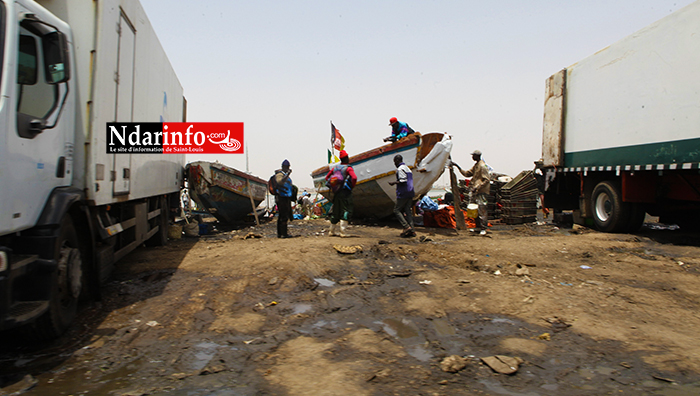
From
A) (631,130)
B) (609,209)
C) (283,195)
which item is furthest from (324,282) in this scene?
(609,209)

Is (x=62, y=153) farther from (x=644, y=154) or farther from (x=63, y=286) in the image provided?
(x=644, y=154)

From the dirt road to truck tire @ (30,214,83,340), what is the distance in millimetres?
137

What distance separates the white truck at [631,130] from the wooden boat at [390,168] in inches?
121

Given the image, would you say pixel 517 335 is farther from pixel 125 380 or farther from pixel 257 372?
pixel 125 380

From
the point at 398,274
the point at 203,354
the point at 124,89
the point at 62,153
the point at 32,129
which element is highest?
the point at 124,89

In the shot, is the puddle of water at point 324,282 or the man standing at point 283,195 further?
the man standing at point 283,195

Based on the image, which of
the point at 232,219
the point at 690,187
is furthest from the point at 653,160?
the point at 232,219

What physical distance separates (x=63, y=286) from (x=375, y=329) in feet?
8.20

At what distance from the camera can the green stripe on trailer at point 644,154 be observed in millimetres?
6610

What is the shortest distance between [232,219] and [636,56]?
10651 mm

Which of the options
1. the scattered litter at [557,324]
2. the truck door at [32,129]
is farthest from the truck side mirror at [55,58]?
the scattered litter at [557,324]

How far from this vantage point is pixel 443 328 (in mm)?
3320

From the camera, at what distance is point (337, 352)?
2.87m

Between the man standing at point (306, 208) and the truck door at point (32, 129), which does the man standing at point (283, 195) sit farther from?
the man standing at point (306, 208)
